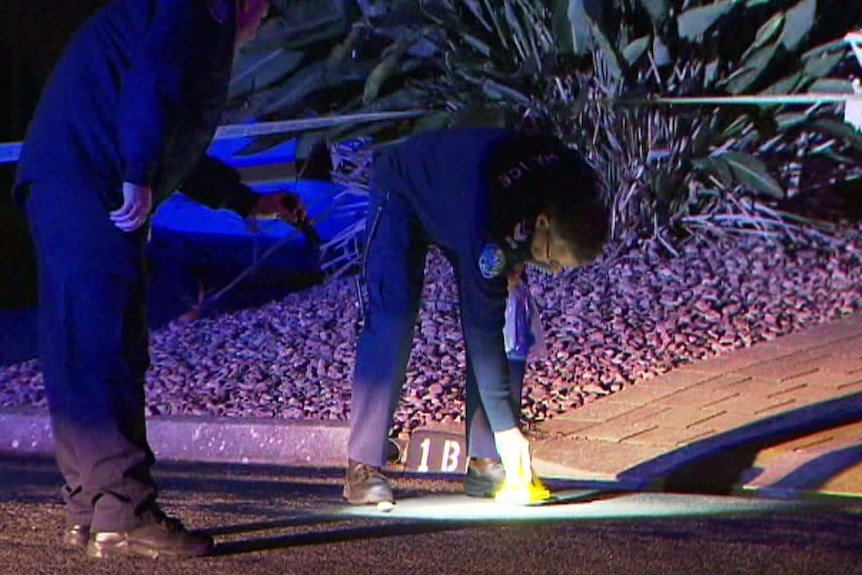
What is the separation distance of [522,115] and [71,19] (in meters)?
7.82

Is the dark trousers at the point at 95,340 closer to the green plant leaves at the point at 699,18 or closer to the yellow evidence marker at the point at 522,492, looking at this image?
the yellow evidence marker at the point at 522,492

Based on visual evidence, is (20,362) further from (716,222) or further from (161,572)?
(161,572)

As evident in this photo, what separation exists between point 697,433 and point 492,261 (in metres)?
1.88

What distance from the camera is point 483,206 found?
565cm

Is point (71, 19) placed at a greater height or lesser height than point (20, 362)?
greater

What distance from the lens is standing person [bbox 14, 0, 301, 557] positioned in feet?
16.1

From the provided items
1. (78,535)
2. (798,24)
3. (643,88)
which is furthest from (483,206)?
(798,24)

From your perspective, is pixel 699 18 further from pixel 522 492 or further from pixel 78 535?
pixel 78 535

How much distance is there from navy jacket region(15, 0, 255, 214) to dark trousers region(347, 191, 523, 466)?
985 mm

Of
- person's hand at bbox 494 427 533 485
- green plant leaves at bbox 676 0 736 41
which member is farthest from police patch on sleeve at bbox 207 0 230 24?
green plant leaves at bbox 676 0 736 41

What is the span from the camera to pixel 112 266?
4.97 m

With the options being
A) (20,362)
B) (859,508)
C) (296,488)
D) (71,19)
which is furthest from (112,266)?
(71,19)

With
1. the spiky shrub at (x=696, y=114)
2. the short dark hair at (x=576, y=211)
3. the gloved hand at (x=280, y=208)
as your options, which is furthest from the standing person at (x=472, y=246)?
the spiky shrub at (x=696, y=114)

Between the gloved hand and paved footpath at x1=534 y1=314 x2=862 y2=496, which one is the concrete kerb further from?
the gloved hand
